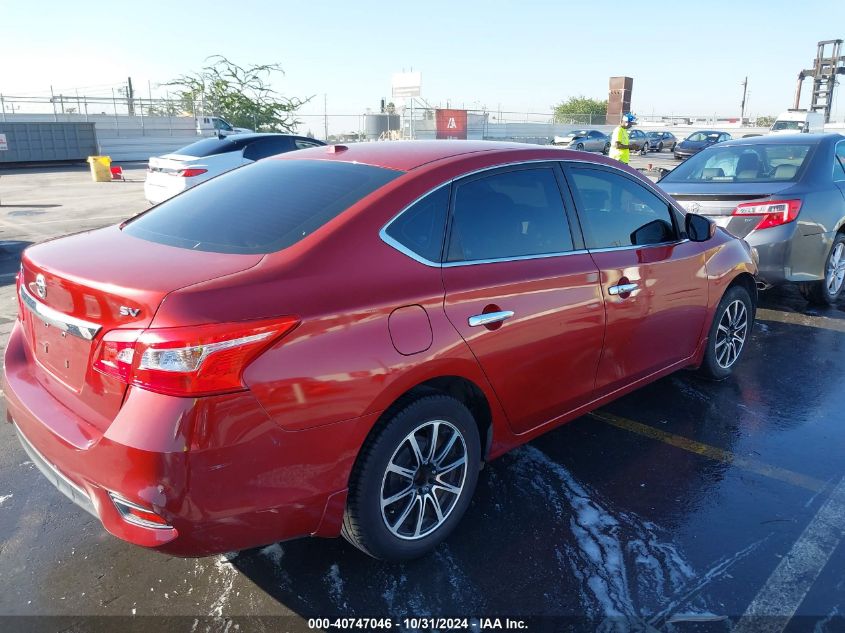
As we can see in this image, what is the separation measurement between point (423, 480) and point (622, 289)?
1.55 m

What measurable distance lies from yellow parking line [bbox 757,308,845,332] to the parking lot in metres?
2.32

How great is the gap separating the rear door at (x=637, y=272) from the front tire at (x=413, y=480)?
41.9 inches

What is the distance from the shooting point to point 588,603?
8.62 ft

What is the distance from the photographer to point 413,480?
2760mm

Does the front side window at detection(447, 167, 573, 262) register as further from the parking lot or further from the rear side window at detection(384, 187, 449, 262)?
the parking lot

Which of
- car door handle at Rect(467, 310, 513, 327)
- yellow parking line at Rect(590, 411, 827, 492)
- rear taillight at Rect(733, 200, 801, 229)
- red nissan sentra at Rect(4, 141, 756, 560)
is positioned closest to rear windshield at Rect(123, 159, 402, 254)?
red nissan sentra at Rect(4, 141, 756, 560)

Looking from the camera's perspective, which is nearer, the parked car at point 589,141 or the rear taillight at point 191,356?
the rear taillight at point 191,356

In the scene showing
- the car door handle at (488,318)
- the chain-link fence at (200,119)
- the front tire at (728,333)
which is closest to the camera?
the car door handle at (488,318)

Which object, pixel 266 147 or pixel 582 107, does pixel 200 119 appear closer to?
pixel 266 147

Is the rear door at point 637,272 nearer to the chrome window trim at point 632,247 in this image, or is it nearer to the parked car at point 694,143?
the chrome window trim at point 632,247

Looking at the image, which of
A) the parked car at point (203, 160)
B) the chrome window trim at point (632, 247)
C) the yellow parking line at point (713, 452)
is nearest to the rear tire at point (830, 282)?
the chrome window trim at point (632, 247)

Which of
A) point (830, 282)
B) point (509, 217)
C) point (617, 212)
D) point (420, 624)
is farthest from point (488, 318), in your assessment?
point (830, 282)

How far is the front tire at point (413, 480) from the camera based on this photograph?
8.38ft

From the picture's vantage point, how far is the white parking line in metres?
2.53
